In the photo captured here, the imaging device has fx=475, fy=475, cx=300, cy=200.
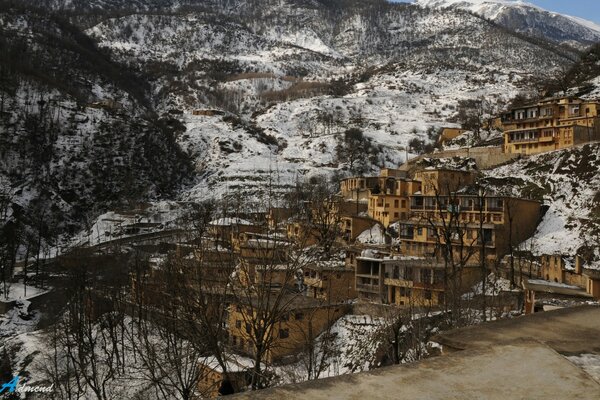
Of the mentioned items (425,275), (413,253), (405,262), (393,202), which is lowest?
(425,275)

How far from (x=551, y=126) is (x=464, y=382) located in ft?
164

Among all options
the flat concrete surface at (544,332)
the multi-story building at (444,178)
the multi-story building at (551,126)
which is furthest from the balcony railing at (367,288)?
the multi-story building at (551,126)

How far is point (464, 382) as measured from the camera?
2828 millimetres

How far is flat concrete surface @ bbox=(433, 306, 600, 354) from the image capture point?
12.5 ft

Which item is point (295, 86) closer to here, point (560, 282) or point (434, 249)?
point (434, 249)

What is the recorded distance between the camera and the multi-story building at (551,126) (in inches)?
1768

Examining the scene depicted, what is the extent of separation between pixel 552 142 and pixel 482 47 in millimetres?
136911

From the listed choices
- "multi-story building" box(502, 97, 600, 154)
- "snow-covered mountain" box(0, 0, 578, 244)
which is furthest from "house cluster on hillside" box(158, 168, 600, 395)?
"snow-covered mountain" box(0, 0, 578, 244)

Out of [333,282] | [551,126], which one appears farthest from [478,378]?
[551,126]

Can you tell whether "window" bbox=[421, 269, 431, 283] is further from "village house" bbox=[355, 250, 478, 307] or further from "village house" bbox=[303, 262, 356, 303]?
"village house" bbox=[303, 262, 356, 303]

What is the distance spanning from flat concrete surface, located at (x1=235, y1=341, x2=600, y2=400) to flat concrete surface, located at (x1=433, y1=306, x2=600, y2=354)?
0.51 m

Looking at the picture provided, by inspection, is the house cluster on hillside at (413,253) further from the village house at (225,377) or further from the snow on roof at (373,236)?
the village house at (225,377)

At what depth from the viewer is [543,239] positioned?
1359 inches

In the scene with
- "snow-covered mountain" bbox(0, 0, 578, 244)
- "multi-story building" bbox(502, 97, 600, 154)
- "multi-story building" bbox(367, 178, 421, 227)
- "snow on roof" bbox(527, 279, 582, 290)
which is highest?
"snow-covered mountain" bbox(0, 0, 578, 244)
